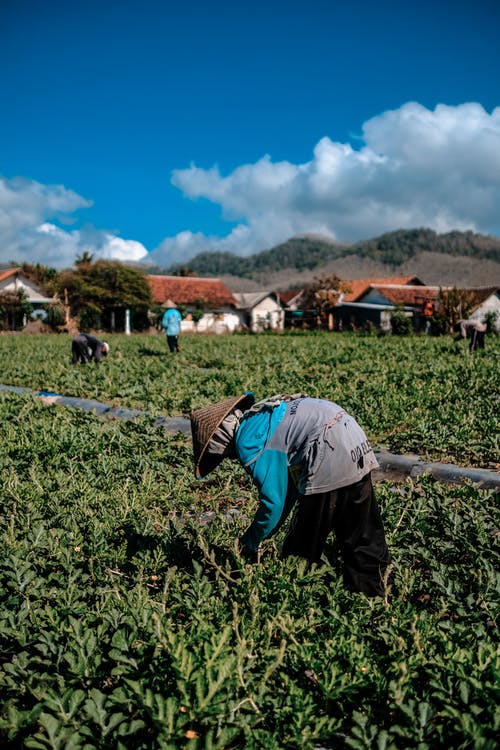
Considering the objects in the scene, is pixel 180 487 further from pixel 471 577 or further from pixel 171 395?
pixel 171 395

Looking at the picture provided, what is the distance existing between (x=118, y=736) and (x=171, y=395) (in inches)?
249

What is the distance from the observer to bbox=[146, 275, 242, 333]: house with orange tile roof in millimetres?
45469

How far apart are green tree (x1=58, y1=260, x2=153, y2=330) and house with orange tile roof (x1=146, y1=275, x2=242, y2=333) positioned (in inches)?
143

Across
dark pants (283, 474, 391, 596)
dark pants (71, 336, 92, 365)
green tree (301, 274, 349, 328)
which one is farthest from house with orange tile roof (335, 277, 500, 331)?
dark pants (283, 474, 391, 596)

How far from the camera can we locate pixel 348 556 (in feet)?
9.71

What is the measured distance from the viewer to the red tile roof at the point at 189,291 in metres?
46.4

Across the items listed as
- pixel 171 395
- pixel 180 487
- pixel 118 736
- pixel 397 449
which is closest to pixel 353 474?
pixel 118 736

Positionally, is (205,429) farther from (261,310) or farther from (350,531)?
(261,310)

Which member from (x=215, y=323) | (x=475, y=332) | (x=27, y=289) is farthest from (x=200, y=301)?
(x=475, y=332)

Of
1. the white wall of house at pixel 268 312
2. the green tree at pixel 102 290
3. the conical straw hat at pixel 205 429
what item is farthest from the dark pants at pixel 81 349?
the white wall of house at pixel 268 312

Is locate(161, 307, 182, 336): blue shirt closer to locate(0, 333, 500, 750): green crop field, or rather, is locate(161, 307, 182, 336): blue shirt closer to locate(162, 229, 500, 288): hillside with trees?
locate(0, 333, 500, 750): green crop field

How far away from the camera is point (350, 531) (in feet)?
9.71

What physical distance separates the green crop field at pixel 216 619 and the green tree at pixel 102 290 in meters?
35.5

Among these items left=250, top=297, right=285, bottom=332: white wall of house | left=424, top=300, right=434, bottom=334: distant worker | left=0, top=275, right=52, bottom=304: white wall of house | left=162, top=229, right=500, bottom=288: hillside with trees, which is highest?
left=162, top=229, right=500, bottom=288: hillside with trees
